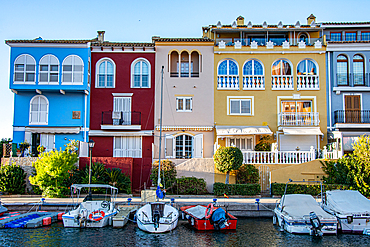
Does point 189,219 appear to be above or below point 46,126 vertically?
below

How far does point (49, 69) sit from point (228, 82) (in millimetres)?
14103

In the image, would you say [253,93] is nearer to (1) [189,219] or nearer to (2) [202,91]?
(2) [202,91]

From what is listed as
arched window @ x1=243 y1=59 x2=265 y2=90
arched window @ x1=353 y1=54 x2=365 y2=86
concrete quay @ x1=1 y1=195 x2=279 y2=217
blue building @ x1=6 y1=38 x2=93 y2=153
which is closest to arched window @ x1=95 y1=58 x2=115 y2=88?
blue building @ x1=6 y1=38 x2=93 y2=153

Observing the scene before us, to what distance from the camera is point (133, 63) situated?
93.0 ft

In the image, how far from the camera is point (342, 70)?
2822 cm

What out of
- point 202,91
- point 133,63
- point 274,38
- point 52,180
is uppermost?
point 274,38

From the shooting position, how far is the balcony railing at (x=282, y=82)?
28.1 meters

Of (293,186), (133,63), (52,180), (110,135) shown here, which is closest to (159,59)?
(133,63)

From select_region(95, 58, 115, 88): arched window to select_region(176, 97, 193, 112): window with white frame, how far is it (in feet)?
18.5

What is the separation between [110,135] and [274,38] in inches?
626

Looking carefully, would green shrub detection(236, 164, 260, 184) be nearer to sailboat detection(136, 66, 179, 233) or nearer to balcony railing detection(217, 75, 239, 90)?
balcony railing detection(217, 75, 239, 90)

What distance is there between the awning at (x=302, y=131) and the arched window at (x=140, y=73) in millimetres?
11613

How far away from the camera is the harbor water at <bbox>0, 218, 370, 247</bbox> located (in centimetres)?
1509

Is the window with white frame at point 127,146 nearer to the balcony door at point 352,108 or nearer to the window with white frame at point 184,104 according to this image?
the window with white frame at point 184,104
